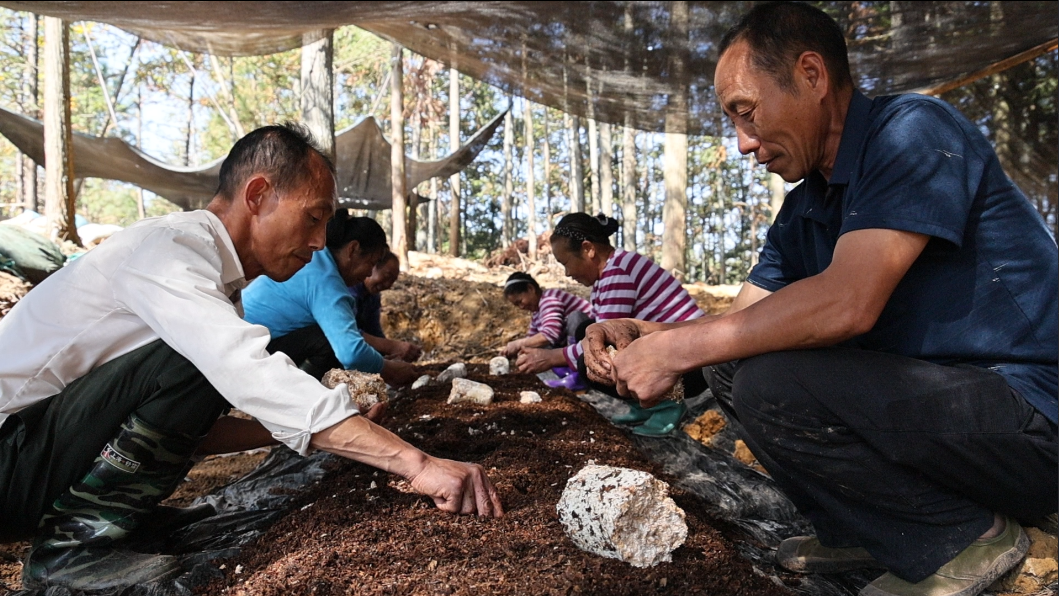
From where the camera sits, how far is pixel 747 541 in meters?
1.89

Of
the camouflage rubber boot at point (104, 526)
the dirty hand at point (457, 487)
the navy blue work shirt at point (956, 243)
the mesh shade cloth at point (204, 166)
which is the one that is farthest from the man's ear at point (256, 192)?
the mesh shade cloth at point (204, 166)

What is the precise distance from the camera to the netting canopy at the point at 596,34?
4230 millimetres

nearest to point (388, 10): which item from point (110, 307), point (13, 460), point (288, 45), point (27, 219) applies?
point (288, 45)

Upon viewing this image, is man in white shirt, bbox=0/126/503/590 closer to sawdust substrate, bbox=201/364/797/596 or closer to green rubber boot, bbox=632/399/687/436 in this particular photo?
sawdust substrate, bbox=201/364/797/596

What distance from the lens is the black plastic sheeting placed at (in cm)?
166

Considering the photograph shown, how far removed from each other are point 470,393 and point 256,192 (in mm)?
1536

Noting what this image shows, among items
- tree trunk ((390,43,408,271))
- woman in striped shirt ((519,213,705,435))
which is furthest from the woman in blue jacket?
tree trunk ((390,43,408,271))

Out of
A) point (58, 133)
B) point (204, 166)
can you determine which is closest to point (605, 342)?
point (58, 133)

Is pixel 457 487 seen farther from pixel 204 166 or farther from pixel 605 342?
pixel 204 166

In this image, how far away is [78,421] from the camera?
64.7 inches

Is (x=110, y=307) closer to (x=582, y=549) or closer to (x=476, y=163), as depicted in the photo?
(x=582, y=549)

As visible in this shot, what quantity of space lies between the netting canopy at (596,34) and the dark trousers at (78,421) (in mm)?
3109

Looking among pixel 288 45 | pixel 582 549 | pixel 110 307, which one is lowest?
pixel 582 549

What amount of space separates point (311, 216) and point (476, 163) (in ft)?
111
